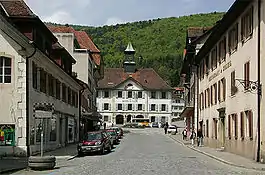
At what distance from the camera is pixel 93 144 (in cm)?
3562

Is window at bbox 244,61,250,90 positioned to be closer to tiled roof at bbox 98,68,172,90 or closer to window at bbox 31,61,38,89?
window at bbox 31,61,38,89

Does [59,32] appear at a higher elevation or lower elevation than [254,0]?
higher

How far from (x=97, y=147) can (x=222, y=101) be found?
10054 mm

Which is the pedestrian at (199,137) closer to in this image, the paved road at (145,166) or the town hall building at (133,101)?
the paved road at (145,166)

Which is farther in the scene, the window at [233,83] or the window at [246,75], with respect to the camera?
the window at [233,83]

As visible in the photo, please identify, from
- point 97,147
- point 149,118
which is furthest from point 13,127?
point 149,118

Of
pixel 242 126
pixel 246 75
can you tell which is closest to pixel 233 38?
pixel 246 75

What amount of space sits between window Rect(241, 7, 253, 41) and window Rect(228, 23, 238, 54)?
6.51 ft

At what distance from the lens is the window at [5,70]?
95.9 ft

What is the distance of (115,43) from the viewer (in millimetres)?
158750

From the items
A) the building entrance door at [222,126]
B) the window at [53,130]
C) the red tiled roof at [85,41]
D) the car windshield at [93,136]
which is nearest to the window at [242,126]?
the building entrance door at [222,126]

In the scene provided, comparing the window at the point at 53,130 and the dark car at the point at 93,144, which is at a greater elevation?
the window at the point at 53,130

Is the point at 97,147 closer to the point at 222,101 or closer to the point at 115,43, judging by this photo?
the point at 222,101

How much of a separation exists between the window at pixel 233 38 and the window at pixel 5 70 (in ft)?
45.9
